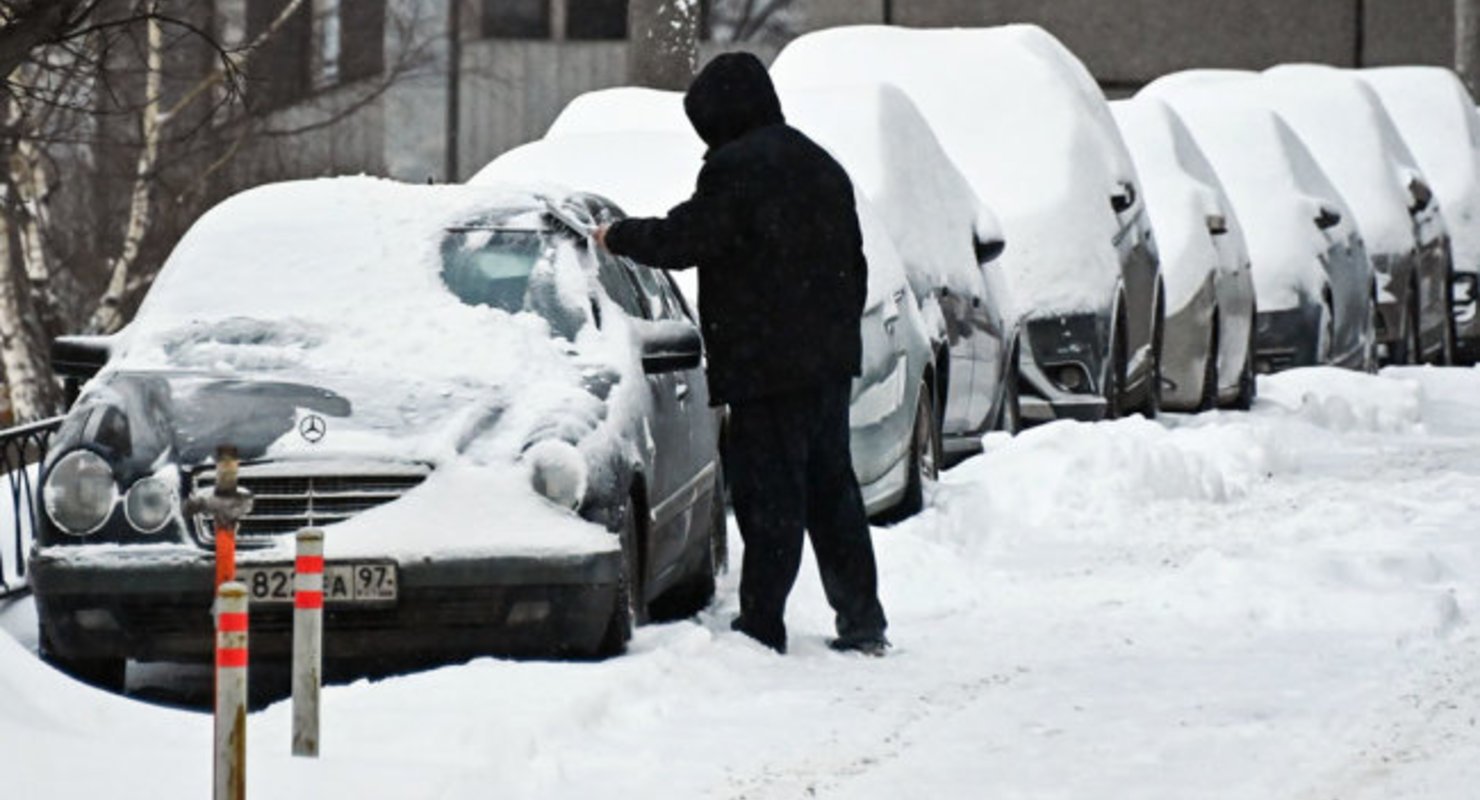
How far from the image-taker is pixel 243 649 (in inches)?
258

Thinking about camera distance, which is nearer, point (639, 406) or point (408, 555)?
point (408, 555)

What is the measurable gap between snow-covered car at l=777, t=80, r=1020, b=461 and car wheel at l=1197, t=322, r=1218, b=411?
3854 millimetres

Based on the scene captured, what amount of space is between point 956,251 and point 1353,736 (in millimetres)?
7495

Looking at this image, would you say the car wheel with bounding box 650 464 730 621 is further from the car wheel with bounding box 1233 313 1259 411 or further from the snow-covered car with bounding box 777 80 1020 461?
the car wheel with bounding box 1233 313 1259 411

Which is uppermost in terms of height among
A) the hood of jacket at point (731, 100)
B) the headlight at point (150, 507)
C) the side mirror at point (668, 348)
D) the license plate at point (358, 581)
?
the hood of jacket at point (731, 100)

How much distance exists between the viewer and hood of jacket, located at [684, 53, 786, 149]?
1040 cm

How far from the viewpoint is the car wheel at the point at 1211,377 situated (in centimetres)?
2056

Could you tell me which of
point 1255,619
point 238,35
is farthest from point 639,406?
point 238,35

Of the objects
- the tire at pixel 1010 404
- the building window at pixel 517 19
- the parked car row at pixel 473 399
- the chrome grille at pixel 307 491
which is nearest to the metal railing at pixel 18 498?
the parked car row at pixel 473 399

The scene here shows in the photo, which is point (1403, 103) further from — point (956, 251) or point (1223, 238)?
point (956, 251)

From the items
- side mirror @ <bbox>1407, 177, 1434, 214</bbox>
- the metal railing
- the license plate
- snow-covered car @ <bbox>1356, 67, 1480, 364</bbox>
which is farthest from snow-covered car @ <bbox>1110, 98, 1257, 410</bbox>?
the license plate

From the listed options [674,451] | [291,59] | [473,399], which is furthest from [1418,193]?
[473,399]

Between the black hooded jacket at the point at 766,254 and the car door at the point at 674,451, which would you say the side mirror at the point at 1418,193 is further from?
the black hooded jacket at the point at 766,254

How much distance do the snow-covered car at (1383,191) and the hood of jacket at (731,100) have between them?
15480 millimetres
